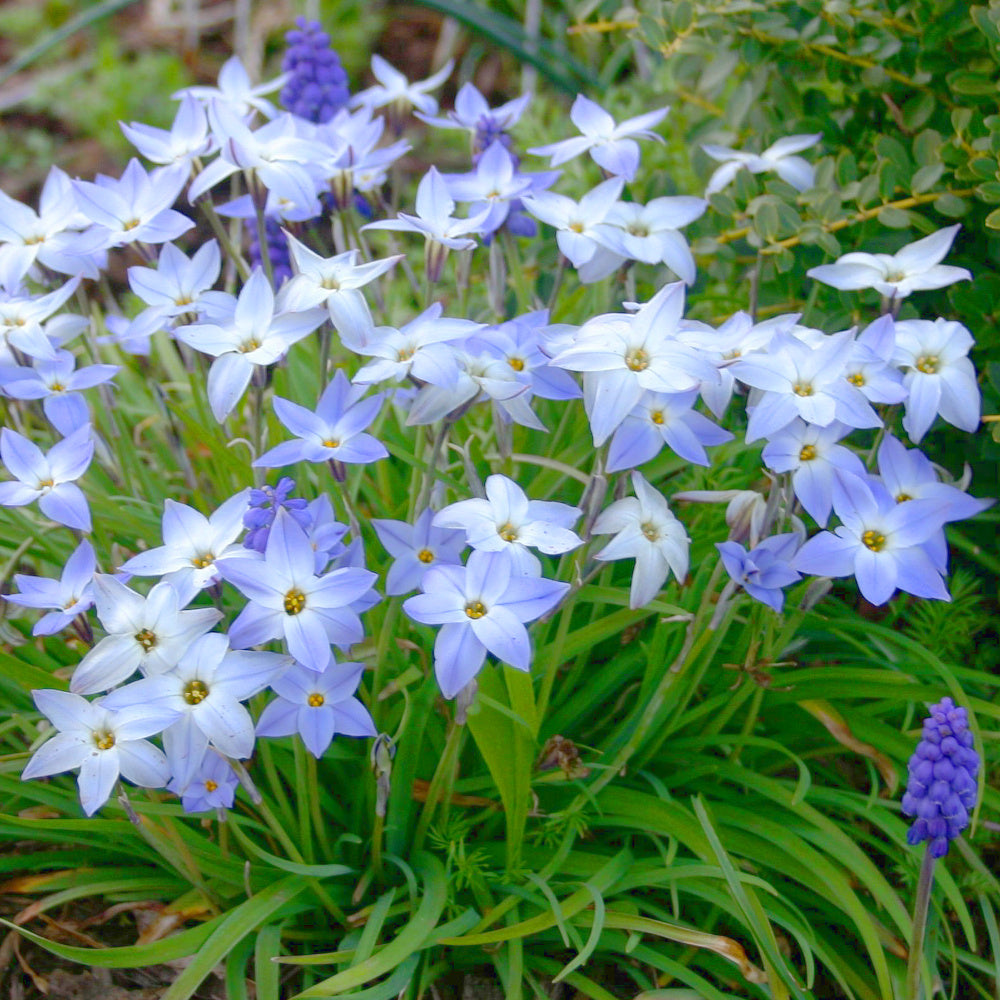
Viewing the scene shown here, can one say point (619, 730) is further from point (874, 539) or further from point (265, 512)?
point (265, 512)

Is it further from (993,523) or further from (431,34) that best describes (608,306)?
(431,34)

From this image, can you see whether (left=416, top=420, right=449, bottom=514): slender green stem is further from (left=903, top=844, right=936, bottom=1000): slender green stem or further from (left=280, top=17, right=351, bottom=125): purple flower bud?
(left=280, top=17, right=351, bottom=125): purple flower bud

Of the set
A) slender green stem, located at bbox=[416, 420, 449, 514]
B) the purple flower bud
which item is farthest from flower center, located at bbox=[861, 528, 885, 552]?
the purple flower bud

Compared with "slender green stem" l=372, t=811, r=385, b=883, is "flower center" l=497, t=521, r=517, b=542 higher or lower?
higher

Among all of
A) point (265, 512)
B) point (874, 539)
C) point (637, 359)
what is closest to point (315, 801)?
point (265, 512)

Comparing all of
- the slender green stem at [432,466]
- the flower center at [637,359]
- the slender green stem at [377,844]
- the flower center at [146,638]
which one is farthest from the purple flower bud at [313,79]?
the slender green stem at [377,844]

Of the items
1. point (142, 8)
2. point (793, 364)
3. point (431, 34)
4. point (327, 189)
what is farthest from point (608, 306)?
point (142, 8)
